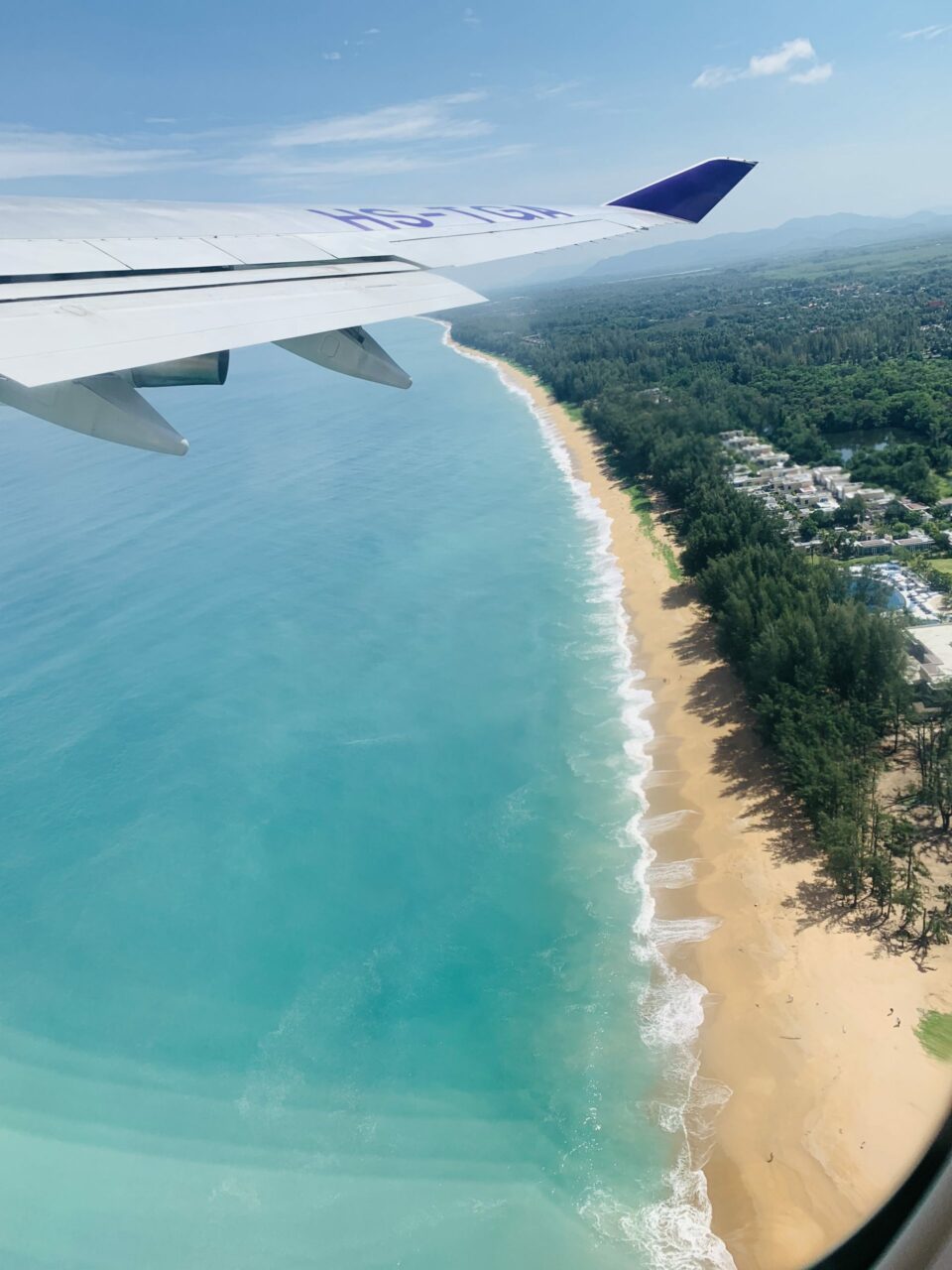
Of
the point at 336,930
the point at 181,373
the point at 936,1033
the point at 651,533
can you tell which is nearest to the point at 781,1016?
the point at 936,1033

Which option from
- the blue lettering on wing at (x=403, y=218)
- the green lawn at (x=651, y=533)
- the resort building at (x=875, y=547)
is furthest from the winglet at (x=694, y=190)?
the resort building at (x=875, y=547)

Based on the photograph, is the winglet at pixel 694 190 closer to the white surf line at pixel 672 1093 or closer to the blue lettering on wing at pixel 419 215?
the blue lettering on wing at pixel 419 215

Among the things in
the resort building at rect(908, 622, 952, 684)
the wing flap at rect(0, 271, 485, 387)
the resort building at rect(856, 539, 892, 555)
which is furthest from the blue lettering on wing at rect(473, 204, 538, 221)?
the resort building at rect(856, 539, 892, 555)

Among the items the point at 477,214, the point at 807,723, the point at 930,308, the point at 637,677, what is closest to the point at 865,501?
the point at 637,677

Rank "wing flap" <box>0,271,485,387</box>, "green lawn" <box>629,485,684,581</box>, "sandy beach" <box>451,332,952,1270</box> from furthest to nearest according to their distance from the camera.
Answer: "green lawn" <box>629,485,684,581</box>
"sandy beach" <box>451,332,952,1270</box>
"wing flap" <box>0,271,485,387</box>

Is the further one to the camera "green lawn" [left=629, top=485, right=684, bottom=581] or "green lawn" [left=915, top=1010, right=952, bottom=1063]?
"green lawn" [left=629, top=485, right=684, bottom=581]

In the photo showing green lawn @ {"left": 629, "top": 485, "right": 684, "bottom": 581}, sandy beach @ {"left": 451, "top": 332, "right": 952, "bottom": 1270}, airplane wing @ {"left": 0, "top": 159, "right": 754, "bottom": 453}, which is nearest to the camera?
airplane wing @ {"left": 0, "top": 159, "right": 754, "bottom": 453}

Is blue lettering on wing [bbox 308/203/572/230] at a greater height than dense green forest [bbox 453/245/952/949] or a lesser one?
greater

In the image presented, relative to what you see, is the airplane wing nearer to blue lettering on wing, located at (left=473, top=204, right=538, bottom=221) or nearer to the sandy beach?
blue lettering on wing, located at (left=473, top=204, right=538, bottom=221)
